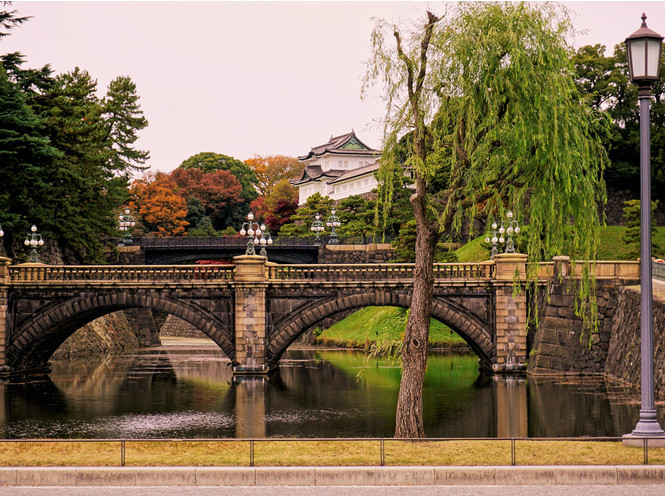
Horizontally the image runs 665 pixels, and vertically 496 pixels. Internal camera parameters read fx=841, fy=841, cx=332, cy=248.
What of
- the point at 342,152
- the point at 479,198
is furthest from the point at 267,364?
the point at 342,152

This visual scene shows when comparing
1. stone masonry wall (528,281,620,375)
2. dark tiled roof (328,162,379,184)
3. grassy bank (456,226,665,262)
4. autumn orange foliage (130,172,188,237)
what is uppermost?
dark tiled roof (328,162,379,184)

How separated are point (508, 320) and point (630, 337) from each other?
7.51 m

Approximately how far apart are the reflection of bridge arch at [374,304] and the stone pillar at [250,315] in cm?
74

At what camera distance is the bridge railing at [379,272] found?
157 feet

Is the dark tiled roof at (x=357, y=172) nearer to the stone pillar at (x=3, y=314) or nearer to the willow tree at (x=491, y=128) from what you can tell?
the stone pillar at (x=3, y=314)

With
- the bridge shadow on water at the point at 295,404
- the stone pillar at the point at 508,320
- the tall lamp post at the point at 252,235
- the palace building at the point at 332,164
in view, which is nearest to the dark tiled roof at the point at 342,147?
the palace building at the point at 332,164

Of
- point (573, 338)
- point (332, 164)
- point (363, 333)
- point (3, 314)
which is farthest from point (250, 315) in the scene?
point (332, 164)

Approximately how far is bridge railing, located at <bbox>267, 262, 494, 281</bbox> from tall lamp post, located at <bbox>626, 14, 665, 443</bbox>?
30.5m

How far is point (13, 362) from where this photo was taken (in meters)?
48.7

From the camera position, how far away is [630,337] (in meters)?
41.2

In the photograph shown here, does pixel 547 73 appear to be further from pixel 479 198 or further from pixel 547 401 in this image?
pixel 547 401

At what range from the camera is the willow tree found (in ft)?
66.7

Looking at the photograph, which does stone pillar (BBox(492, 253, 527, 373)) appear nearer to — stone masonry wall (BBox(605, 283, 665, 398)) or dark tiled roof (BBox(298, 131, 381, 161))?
stone masonry wall (BBox(605, 283, 665, 398))

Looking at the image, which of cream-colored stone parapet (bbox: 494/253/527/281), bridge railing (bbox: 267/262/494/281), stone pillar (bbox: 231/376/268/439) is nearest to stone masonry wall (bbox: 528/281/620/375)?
cream-colored stone parapet (bbox: 494/253/527/281)
